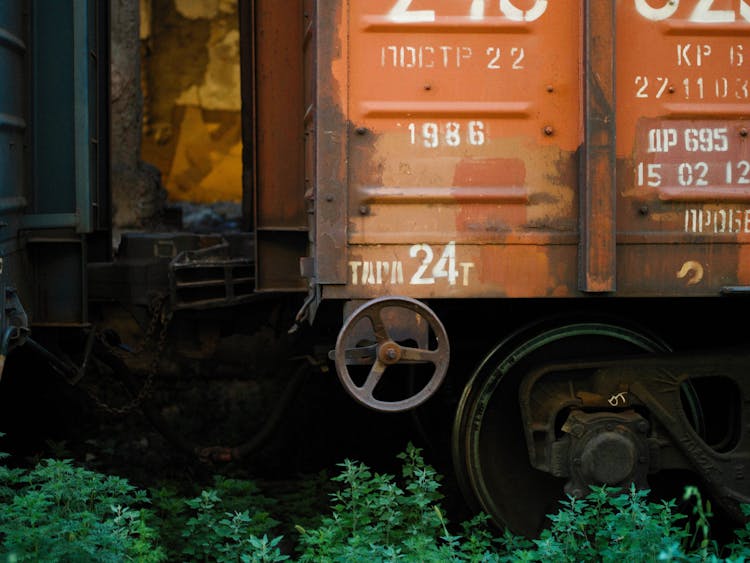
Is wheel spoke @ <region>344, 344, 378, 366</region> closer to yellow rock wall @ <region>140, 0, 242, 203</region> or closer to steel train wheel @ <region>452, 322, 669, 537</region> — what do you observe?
steel train wheel @ <region>452, 322, 669, 537</region>

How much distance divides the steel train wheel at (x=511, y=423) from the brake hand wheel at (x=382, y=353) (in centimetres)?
59

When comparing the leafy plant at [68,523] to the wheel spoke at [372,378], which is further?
the wheel spoke at [372,378]

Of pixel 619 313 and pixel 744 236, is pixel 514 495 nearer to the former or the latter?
pixel 619 313

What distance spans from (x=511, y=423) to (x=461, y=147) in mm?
1484

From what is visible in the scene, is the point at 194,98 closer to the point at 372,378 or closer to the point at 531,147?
the point at 531,147

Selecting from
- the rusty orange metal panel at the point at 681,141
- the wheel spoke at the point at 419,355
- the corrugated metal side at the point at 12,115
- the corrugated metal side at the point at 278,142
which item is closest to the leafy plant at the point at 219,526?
the wheel spoke at the point at 419,355

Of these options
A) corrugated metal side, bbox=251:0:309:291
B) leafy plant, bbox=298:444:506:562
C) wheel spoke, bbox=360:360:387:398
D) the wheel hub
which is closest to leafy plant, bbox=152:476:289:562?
leafy plant, bbox=298:444:506:562

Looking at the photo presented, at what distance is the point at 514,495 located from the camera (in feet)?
16.9

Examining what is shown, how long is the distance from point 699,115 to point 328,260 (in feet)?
5.98

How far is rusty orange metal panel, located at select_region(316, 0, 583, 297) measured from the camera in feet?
14.9

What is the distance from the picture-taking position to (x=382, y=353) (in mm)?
4484

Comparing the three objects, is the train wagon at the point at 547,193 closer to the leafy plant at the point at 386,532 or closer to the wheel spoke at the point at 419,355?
the wheel spoke at the point at 419,355

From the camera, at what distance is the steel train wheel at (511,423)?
197 inches

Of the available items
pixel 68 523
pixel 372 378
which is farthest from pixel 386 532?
pixel 68 523
